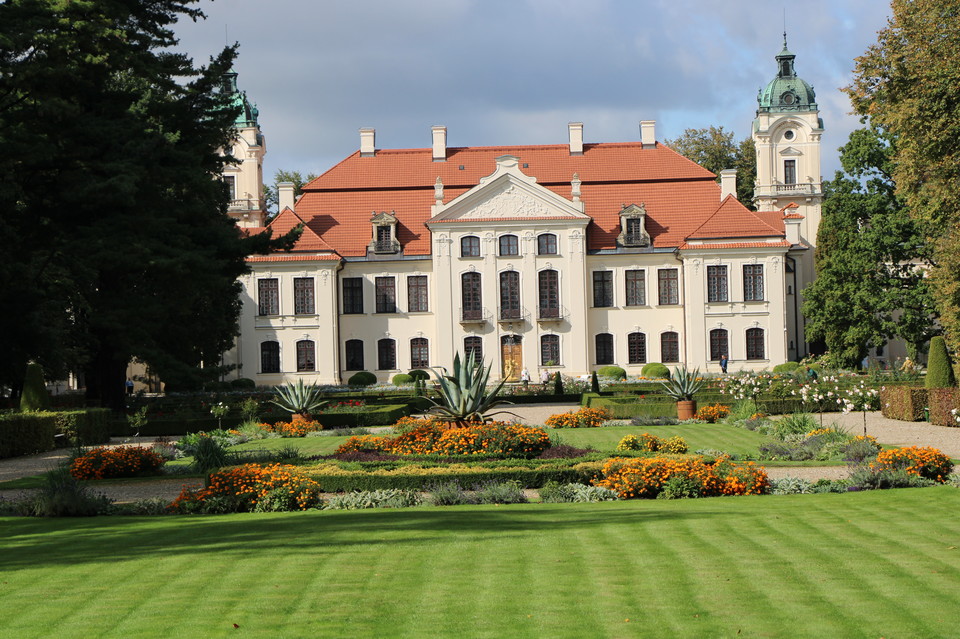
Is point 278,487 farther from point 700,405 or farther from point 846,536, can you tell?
point 700,405

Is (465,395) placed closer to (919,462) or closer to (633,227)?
(919,462)

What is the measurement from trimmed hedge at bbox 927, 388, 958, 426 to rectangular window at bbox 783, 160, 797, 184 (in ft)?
116

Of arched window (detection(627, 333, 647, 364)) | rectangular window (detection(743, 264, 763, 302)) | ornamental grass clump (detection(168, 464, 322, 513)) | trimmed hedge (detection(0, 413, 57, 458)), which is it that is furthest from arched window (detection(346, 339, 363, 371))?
ornamental grass clump (detection(168, 464, 322, 513))

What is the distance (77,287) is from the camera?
1145 inches

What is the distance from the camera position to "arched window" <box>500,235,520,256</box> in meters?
46.4

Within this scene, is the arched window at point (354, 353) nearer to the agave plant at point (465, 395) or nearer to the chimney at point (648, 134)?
the chimney at point (648, 134)

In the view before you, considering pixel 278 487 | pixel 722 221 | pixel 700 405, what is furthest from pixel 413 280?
pixel 278 487

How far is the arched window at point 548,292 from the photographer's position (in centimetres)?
4625

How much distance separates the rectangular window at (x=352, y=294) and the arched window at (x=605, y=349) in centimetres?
1096

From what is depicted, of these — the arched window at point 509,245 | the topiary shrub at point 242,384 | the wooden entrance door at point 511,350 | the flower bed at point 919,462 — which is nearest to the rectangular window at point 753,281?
the arched window at point 509,245

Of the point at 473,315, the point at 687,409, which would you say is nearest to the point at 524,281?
the point at 473,315

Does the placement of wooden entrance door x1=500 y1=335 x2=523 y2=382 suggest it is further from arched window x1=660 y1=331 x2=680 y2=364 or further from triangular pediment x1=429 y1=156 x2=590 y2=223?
arched window x1=660 y1=331 x2=680 y2=364

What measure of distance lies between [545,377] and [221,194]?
18.0m

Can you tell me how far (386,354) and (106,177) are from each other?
24.7 meters
